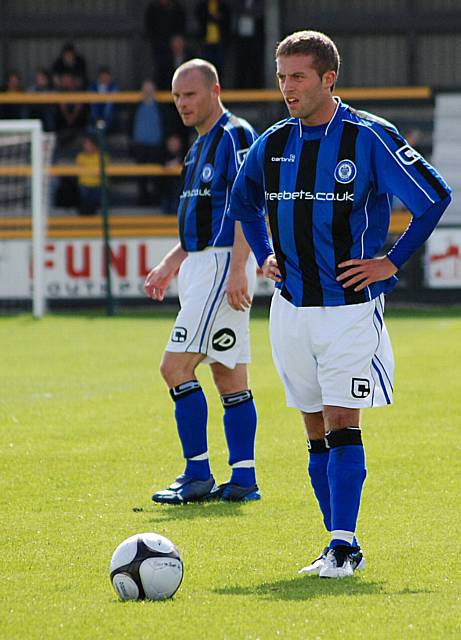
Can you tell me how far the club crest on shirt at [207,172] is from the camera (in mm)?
7145

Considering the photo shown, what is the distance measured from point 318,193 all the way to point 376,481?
8.05 ft

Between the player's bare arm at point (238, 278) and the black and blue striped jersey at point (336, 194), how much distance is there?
1352 mm

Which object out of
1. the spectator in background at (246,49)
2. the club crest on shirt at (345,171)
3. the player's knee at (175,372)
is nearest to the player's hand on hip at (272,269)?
the club crest on shirt at (345,171)

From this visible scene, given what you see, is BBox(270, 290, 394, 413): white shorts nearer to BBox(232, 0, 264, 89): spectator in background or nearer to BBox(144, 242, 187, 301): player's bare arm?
BBox(144, 242, 187, 301): player's bare arm

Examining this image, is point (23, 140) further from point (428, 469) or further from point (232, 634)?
point (232, 634)

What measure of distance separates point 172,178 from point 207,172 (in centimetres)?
1377

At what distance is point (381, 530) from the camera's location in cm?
601

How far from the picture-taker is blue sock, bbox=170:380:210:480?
698 cm

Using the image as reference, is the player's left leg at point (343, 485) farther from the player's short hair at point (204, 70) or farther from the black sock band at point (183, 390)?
the player's short hair at point (204, 70)

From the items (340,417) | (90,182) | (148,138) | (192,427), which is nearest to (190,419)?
(192,427)

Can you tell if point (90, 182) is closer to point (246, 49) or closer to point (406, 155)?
point (246, 49)

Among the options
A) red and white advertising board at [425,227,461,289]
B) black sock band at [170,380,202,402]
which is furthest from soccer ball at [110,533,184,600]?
red and white advertising board at [425,227,461,289]

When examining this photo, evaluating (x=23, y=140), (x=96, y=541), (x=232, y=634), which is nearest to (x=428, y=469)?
(x=96, y=541)

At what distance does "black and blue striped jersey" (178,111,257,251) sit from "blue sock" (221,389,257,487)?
2.68 ft
